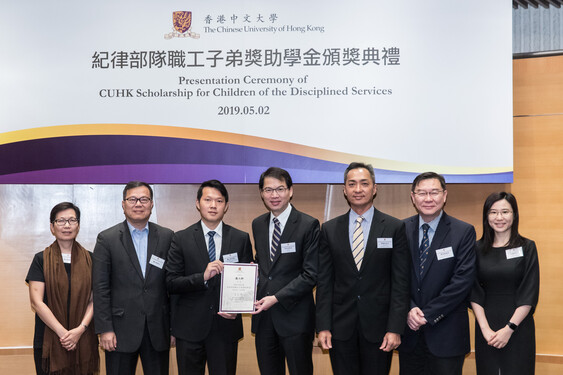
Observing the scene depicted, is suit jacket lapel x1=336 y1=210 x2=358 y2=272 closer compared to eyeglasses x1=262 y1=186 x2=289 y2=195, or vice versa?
suit jacket lapel x1=336 y1=210 x2=358 y2=272

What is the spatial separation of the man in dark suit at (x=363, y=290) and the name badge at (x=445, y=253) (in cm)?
20

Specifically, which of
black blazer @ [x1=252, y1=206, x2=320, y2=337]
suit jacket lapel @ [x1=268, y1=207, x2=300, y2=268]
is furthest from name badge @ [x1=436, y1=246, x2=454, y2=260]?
suit jacket lapel @ [x1=268, y1=207, x2=300, y2=268]

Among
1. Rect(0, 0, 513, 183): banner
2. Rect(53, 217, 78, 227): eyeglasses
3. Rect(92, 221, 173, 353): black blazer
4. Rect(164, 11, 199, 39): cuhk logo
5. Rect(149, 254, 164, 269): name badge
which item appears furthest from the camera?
Rect(164, 11, 199, 39): cuhk logo

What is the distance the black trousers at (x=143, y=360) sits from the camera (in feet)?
11.3

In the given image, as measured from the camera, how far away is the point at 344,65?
4402 mm

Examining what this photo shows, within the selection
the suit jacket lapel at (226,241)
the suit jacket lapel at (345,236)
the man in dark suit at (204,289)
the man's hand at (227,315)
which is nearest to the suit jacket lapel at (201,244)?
the man in dark suit at (204,289)

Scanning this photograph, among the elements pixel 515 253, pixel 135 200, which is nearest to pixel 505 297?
pixel 515 253

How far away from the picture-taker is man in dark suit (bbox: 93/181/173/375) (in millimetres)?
3398

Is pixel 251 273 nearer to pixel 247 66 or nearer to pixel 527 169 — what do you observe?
pixel 247 66

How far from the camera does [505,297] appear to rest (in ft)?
10.8

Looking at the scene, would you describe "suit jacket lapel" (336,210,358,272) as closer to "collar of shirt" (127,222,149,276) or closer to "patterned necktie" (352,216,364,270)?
"patterned necktie" (352,216,364,270)

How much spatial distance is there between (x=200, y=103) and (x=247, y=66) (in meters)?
0.50

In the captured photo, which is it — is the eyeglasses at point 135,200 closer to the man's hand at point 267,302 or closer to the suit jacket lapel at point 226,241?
the suit jacket lapel at point 226,241

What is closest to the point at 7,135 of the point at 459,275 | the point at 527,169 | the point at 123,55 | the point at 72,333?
the point at 123,55
